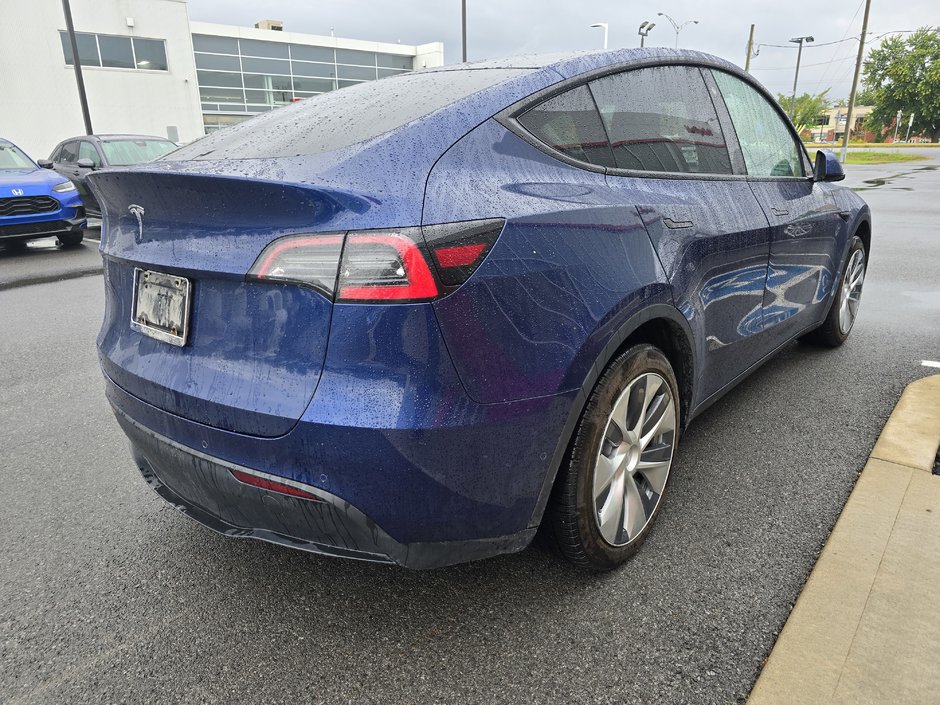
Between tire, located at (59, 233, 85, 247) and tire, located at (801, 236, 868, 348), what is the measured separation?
1020cm

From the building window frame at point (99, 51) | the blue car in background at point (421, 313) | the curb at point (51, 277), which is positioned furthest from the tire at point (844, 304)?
the building window frame at point (99, 51)

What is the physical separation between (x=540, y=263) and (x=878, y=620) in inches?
56.8

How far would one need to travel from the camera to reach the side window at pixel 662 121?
2283mm

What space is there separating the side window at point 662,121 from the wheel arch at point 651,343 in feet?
1.70

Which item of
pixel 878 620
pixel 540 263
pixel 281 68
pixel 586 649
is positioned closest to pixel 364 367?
pixel 540 263

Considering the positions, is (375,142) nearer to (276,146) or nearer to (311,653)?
(276,146)

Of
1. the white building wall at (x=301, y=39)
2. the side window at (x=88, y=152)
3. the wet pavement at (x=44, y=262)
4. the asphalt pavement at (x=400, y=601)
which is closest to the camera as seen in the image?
the asphalt pavement at (x=400, y=601)

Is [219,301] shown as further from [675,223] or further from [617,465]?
[675,223]

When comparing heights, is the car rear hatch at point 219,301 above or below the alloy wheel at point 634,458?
above

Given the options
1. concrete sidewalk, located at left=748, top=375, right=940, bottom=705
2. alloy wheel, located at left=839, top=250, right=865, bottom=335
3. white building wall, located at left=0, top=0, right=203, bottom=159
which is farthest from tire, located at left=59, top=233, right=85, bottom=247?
white building wall, located at left=0, top=0, right=203, bottom=159

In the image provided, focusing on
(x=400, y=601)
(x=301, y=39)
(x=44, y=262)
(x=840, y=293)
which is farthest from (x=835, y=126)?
(x=400, y=601)

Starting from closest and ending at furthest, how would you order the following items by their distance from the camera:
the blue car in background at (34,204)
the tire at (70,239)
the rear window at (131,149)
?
the blue car in background at (34,204)
the tire at (70,239)
the rear window at (131,149)

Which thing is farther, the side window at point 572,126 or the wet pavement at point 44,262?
the wet pavement at point 44,262

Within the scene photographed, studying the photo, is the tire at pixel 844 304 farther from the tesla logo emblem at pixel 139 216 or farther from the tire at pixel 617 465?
the tesla logo emblem at pixel 139 216
